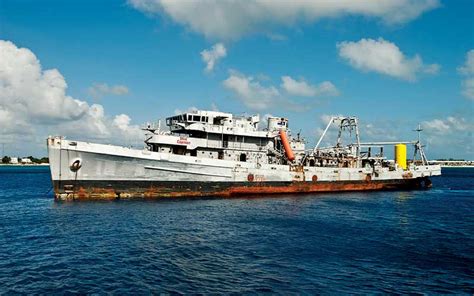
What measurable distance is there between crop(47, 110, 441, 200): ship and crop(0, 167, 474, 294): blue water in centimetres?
418

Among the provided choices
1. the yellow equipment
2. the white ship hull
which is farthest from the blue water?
the yellow equipment

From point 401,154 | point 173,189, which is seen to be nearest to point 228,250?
point 173,189

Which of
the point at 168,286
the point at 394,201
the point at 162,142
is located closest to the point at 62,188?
the point at 162,142

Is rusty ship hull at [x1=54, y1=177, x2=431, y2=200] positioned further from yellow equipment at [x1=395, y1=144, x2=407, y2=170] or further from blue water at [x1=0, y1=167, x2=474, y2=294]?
yellow equipment at [x1=395, y1=144, x2=407, y2=170]

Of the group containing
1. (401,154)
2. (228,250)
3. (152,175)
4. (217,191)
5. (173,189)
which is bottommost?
(228,250)

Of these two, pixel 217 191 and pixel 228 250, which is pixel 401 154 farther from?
pixel 228 250

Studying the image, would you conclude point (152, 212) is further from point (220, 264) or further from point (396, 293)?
point (396, 293)

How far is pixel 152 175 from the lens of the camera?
3997 cm

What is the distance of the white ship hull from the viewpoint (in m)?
37.4

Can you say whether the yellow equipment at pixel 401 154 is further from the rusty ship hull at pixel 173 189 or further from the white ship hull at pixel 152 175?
the white ship hull at pixel 152 175

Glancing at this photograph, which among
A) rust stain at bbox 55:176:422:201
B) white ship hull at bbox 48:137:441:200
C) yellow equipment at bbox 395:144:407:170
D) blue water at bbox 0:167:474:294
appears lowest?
blue water at bbox 0:167:474:294

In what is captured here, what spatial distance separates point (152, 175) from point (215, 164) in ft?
24.4

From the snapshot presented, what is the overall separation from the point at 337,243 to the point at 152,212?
54.4 ft

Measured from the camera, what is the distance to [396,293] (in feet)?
48.6
